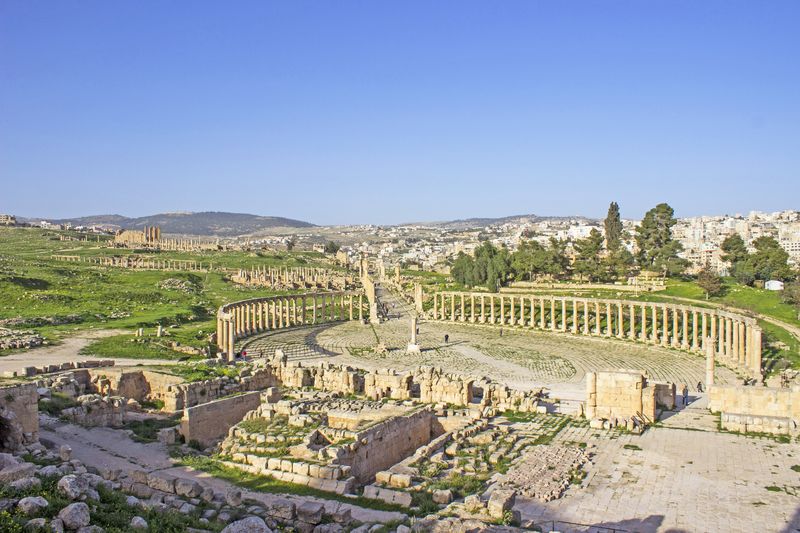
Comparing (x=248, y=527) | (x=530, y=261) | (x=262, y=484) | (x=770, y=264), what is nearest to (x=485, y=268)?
(x=530, y=261)

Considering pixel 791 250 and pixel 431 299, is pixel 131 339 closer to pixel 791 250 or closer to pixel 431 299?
pixel 431 299

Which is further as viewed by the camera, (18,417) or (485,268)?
(485,268)

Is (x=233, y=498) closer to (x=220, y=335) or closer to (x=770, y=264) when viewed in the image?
(x=220, y=335)

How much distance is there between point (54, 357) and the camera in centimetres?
3619

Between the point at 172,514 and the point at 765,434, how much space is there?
2073cm

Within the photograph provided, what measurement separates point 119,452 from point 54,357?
18.1 metres

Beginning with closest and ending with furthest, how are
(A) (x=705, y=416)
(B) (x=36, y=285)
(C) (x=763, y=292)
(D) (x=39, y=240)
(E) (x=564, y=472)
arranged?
(E) (x=564, y=472)
(A) (x=705, y=416)
(C) (x=763, y=292)
(B) (x=36, y=285)
(D) (x=39, y=240)

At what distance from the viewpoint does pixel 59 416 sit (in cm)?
2323

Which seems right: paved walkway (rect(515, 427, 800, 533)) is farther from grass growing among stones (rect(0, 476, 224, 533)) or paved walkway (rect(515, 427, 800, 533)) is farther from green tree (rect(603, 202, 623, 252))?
green tree (rect(603, 202, 623, 252))

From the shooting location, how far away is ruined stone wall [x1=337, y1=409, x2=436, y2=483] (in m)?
20.7

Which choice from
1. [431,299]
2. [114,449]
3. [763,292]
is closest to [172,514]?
[114,449]

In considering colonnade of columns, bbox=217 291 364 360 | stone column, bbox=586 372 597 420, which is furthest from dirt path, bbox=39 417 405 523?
colonnade of columns, bbox=217 291 364 360

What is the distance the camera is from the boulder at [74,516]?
11.5 meters

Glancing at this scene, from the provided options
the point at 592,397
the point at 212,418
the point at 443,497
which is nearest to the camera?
the point at 443,497
